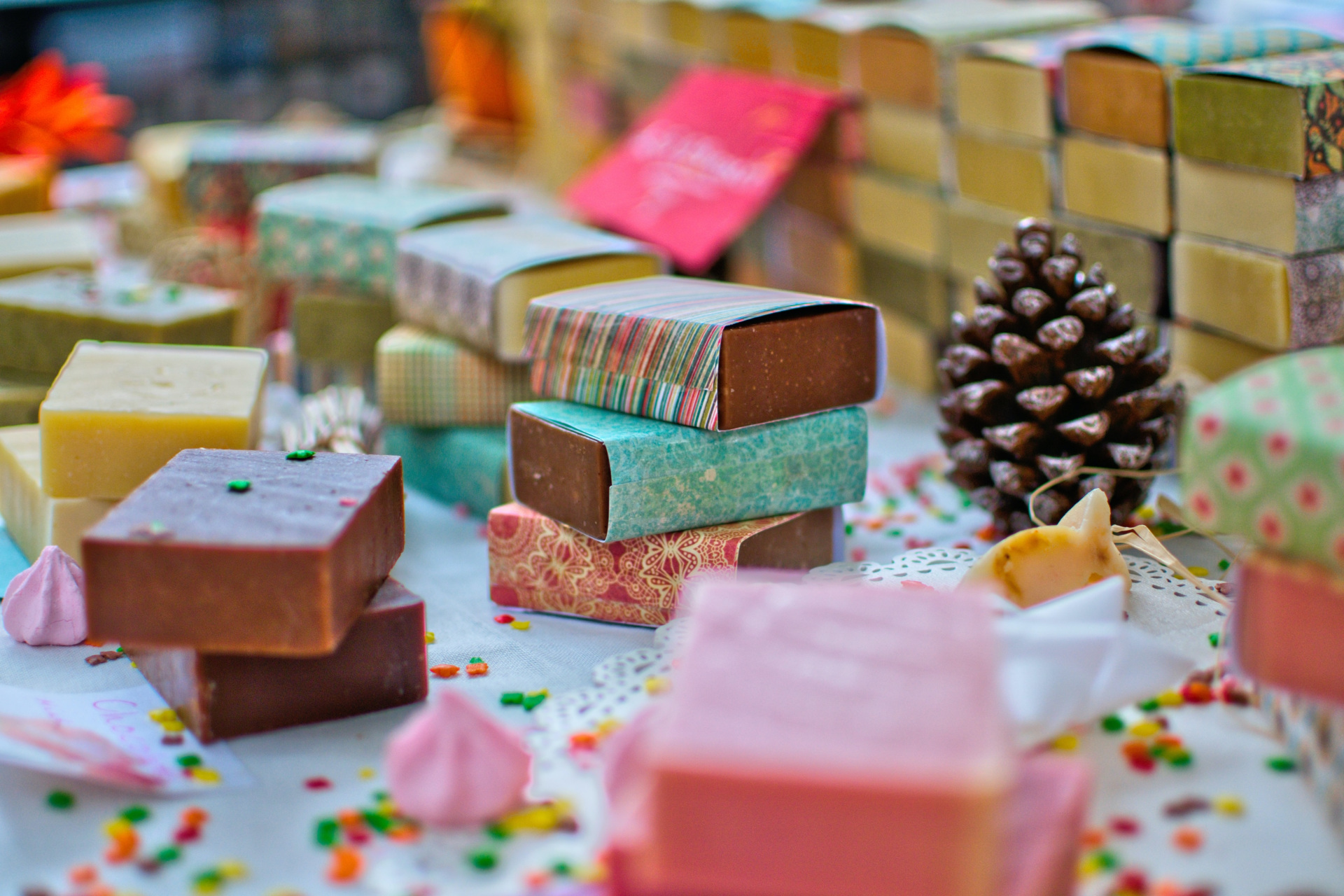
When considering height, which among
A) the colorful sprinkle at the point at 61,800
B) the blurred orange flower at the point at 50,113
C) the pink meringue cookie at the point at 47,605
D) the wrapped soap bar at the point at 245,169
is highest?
the blurred orange flower at the point at 50,113

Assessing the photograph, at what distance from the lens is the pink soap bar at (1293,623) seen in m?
0.64

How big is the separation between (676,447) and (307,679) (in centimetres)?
29

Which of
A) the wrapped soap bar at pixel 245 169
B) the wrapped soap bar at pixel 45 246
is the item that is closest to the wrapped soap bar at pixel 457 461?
the wrapped soap bar at pixel 45 246

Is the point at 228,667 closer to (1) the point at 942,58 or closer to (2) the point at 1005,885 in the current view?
(2) the point at 1005,885

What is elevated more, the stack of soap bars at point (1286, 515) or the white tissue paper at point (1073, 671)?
the stack of soap bars at point (1286, 515)

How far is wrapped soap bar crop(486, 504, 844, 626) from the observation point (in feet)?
3.09

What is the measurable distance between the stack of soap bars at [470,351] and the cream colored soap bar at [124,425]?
174 mm

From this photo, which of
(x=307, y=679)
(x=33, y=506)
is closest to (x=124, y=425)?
(x=33, y=506)

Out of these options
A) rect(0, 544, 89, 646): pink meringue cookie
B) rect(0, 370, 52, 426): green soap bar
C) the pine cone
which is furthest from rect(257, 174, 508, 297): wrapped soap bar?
the pine cone

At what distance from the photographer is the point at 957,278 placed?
134 cm

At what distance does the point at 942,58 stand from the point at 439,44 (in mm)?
1316

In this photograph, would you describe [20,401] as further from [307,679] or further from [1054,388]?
[1054,388]

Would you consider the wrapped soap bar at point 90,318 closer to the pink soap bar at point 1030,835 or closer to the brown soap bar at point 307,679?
the brown soap bar at point 307,679

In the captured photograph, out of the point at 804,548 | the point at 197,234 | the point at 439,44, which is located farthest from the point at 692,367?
the point at 439,44
